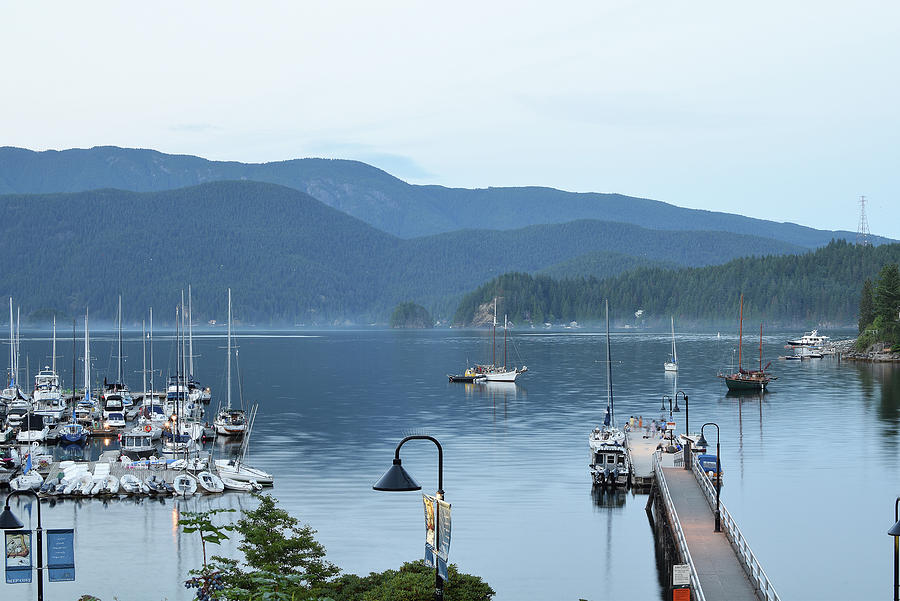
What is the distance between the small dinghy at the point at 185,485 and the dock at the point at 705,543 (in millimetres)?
30065

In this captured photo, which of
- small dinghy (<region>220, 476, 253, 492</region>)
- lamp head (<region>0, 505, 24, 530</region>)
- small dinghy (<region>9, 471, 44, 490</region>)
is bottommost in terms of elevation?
small dinghy (<region>220, 476, 253, 492</region>)

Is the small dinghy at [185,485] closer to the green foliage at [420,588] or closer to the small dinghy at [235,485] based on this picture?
the small dinghy at [235,485]

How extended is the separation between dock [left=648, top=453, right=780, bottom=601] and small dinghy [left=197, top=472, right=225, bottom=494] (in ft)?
94.9


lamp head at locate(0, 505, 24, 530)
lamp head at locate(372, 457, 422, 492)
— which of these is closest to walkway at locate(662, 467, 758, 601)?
lamp head at locate(372, 457, 422, 492)

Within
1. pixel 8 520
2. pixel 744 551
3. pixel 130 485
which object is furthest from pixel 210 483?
pixel 8 520

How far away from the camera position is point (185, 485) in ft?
229

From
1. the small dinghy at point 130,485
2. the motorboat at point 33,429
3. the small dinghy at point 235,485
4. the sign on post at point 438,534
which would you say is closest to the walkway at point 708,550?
the sign on post at point 438,534

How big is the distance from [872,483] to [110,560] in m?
54.8

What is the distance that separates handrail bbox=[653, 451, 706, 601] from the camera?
123ft

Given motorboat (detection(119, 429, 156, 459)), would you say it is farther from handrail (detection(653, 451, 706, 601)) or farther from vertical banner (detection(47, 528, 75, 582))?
vertical banner (detection(47, 528, 75, 582))

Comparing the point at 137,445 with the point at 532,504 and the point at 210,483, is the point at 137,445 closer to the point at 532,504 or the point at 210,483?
the point at 210,483

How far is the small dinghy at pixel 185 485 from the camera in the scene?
6962cm

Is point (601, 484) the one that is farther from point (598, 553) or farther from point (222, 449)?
point (222, 449)

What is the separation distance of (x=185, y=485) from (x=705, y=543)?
37.8 metres
